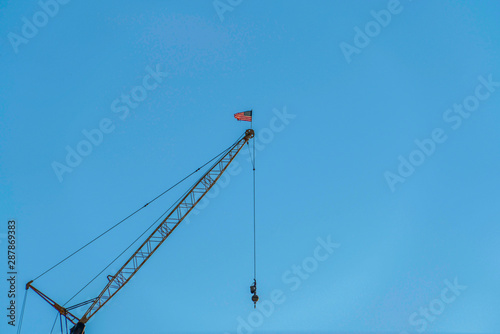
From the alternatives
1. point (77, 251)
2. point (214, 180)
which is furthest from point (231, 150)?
point (77, 251)

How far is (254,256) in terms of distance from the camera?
3938cm

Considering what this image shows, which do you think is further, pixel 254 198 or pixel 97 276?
pixel 254 198

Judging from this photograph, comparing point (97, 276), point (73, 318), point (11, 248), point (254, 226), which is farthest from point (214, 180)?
point (11, 248)

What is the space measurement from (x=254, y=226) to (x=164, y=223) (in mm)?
13658

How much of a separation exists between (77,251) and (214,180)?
69.2 ft

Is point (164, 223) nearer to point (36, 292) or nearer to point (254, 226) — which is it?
point (254, 226)

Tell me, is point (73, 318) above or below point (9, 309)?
below

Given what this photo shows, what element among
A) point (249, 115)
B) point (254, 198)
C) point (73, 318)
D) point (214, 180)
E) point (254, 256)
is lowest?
point (254, 256)

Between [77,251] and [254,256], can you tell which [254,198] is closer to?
[254,256]

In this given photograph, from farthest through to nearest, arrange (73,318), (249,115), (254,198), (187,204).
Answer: (254,198), (187,204), (73,318), (249,115)

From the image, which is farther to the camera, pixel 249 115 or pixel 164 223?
pixel 164 223

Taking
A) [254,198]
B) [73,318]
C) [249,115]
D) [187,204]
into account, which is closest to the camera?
[249,115]

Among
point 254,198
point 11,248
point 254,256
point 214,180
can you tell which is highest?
point 11,248

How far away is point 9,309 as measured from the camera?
31.0m
